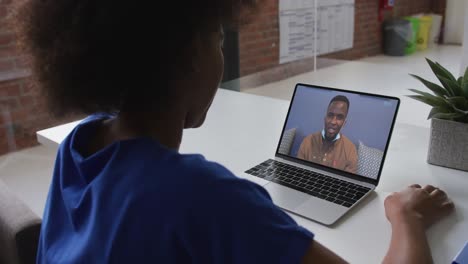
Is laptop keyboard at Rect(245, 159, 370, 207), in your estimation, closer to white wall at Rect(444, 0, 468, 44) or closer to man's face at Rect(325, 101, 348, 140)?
man's face at Rect(325, 101, 348, 140)

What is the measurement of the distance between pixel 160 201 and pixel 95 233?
0.37 feet

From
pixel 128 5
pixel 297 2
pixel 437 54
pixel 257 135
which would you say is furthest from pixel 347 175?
pixel 297 2

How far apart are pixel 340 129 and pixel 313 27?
2492 mm

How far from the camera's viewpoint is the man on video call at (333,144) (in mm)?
1116

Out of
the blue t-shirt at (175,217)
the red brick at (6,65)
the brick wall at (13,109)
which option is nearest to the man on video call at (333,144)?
the blue t-shirt at (175,217)

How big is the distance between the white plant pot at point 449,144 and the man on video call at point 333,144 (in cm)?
23

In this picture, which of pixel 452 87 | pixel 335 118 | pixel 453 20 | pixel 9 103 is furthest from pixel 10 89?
pixel 453 20

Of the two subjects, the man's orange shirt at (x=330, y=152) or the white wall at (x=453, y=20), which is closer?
the man's orange shirt at (x=330, y=152)

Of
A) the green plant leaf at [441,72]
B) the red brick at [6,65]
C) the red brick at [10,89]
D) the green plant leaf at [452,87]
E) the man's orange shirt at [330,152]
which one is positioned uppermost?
the green plant leaf at [441,72]

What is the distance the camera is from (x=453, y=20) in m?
2.36

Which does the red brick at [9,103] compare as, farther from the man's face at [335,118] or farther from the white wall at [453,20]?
the white wall at [453,20]

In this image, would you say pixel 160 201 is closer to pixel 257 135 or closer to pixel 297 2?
pixel 257 135

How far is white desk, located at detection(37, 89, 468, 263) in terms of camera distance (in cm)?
86

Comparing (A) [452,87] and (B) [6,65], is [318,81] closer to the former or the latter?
(B) [6,65]
